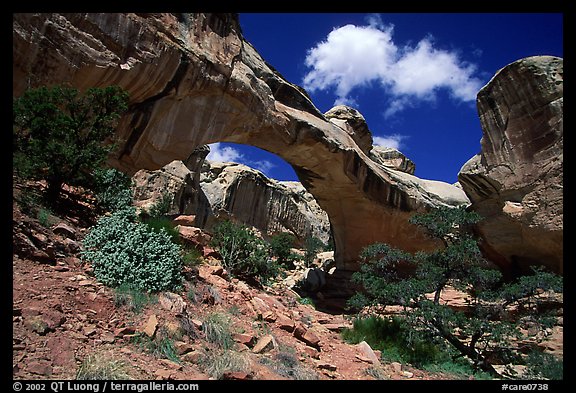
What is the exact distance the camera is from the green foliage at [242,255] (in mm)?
9906

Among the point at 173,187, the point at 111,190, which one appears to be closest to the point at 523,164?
the point at 111,190

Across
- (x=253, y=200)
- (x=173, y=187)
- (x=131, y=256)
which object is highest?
(x=253, y=200)

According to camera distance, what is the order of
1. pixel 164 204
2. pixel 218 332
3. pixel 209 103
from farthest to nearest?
pixel 164 204 → pixel 209 103 → pixel 218 332

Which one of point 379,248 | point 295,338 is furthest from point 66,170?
point 379,248

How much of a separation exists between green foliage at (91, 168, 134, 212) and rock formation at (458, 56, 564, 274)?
1134 cm

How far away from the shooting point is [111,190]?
24.7 ft

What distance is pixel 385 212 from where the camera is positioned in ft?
56.1

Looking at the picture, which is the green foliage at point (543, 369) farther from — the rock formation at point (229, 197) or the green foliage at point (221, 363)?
the rock formation at point (229, 197)

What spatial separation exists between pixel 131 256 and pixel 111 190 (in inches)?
99.9

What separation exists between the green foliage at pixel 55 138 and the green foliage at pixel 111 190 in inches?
7.5

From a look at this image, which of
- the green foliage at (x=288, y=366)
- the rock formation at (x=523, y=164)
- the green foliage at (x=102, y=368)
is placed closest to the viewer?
the green foliage at (x=102, y=368)

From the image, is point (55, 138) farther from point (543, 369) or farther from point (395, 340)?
point (543, 369)

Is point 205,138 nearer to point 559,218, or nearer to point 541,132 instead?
point 541,132

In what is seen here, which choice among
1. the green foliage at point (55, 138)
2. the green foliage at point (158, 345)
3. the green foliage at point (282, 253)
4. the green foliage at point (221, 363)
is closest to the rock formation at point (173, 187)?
the green foliage at point (282, 253)
